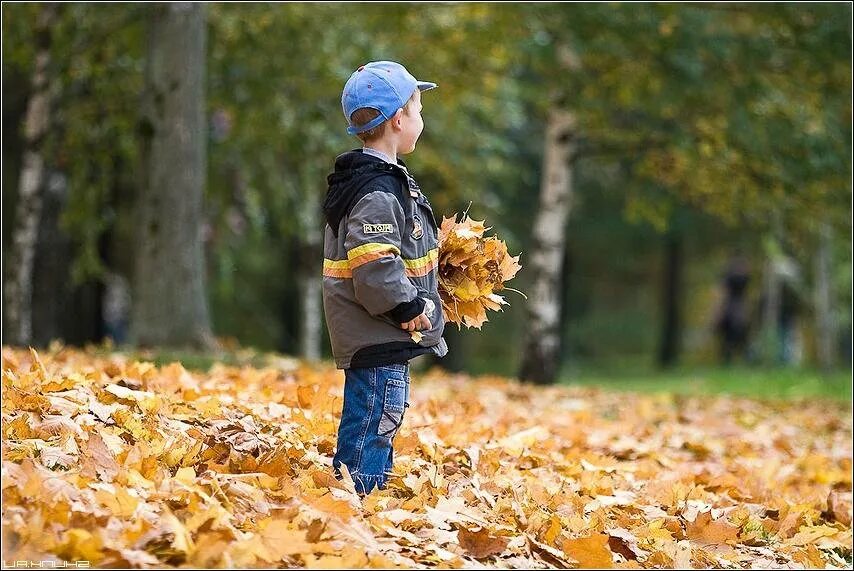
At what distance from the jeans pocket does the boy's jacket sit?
0.09 metres

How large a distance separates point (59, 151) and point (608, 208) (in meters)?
15.1

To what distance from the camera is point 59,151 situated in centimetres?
1062

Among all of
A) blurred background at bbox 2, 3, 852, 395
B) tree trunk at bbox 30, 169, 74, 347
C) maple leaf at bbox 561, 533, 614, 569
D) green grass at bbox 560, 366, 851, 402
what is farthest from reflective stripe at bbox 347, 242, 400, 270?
green grass at bbox 560, 366, 851, 402

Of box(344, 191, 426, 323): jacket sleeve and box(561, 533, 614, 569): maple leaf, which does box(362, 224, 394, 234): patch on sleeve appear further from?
box(561, 533, 614, 569): maple leaf

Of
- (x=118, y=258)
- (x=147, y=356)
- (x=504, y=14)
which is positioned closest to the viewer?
(x=147, y=356)

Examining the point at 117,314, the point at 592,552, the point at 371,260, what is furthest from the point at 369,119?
the point at 117,314

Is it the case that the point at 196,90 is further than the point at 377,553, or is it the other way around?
the point at 196,90

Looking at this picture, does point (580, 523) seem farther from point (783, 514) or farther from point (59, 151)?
point (59, 151)

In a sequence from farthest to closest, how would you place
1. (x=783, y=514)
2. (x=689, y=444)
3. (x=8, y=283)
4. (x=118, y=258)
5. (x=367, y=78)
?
(x=118, y=258)
(x=8, y=283)
(x=689, y=444)
(x=783, y=514)
(x=367, y=78)

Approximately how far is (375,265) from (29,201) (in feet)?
20.3

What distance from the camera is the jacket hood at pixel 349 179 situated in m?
3.89

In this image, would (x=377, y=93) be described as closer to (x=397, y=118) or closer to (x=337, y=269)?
(x=397, y=118)

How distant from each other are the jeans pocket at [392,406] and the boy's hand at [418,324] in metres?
0.22

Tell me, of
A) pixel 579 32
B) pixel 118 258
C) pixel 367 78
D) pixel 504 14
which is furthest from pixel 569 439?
pixel 118 258
